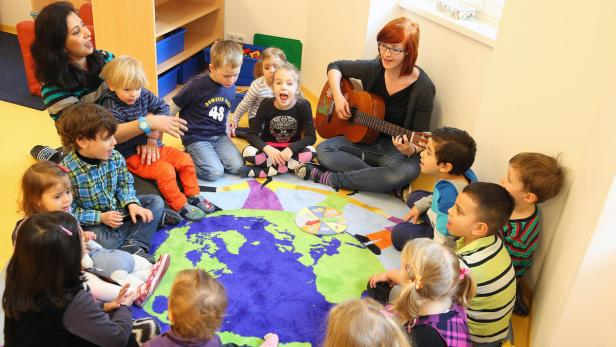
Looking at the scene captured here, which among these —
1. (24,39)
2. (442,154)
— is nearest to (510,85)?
(442,154)

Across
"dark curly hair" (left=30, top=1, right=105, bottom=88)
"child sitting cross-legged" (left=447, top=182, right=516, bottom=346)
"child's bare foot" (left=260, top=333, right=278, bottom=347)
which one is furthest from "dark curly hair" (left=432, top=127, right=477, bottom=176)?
"dark curly hair" (left=30, top=1, right=105, bottom=88)

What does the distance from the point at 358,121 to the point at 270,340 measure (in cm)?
154

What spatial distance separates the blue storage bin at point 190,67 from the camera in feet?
13.3

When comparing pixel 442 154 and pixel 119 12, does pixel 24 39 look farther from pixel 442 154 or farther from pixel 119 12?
pixel 442 154

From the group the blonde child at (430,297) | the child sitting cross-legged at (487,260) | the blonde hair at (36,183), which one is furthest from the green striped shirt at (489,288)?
the blonde hair at (36,183)

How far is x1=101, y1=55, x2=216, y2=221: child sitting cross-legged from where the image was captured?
2420 millimetres

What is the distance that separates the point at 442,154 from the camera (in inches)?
91.2

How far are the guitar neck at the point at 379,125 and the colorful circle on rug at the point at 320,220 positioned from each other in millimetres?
555

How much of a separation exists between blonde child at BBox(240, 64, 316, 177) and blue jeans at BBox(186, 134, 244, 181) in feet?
0.21

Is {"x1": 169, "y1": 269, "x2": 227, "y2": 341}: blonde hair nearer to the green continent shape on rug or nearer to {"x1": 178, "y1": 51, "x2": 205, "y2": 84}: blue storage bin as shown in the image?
the green continent shape on rug

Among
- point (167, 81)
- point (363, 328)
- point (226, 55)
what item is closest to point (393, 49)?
point (226, 55)

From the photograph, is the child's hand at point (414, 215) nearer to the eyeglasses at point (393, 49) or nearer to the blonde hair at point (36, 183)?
the eyeglasses at point (393, 49)

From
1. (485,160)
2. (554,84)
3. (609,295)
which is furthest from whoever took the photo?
(485,160)

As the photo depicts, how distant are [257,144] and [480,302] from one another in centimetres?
161
